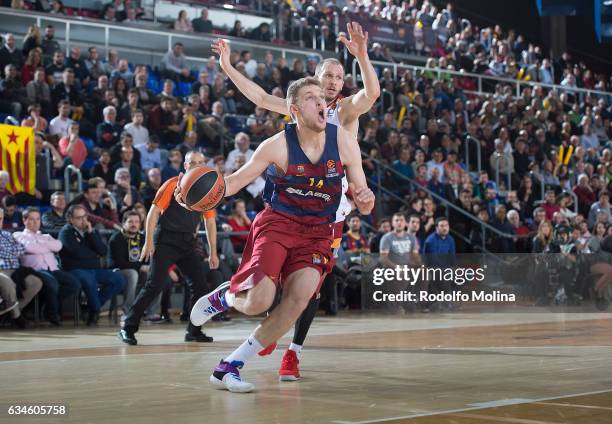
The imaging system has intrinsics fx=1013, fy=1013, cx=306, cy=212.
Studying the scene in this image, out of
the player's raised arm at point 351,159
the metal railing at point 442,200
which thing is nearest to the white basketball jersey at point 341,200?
the player's raised arm at point 351,159

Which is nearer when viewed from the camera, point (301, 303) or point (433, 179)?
point (301, 303)

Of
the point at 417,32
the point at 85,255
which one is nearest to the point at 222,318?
the point at 85,255

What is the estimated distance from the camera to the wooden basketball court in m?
5.23

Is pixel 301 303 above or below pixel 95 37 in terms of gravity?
below

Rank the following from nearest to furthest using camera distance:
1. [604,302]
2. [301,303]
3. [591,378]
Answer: [301,303], [591,378], [604,302]

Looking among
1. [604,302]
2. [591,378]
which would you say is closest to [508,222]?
[604,302]

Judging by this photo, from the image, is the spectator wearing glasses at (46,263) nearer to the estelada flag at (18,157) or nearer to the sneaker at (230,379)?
the estelada flag at (18,157)

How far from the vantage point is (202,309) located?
7402 mm

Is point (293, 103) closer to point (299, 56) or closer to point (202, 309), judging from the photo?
point (202, 309)

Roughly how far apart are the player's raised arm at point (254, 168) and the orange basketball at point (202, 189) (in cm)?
14

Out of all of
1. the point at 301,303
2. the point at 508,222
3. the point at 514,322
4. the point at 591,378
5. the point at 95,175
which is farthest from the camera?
the point at 508,222

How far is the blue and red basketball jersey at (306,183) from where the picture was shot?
6.43 meters

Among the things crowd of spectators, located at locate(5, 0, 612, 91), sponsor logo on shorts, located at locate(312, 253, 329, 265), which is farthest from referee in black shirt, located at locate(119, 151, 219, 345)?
crowd of spectators, located at locate(5, 0, 612, 91)

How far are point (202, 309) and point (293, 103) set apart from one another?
178 centimetres
